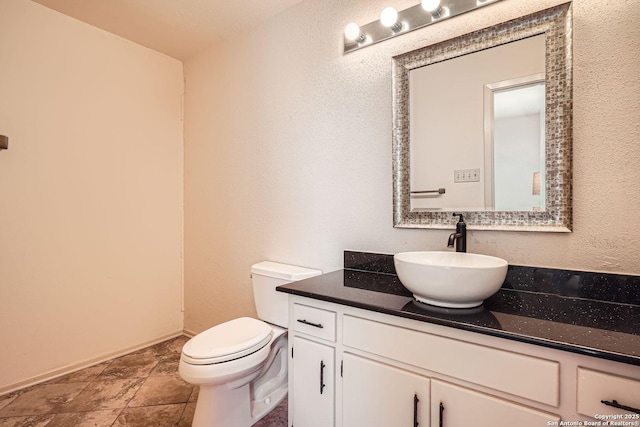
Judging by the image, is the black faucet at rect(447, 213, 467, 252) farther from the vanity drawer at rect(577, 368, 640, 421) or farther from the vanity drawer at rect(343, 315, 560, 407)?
the vanity drawer at rect(577, 368, 640, 421)

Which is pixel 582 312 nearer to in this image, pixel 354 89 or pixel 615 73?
pixel 615 73

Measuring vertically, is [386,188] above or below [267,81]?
below

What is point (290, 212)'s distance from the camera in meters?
2.06

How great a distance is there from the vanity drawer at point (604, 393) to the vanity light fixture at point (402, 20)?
146 cm

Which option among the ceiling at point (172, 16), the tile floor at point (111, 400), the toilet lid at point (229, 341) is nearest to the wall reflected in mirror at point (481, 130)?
the toilet lid at point (229, 341)

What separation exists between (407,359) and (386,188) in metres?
0.88

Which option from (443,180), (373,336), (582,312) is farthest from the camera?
(443,180)

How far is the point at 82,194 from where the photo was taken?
2205 millimetres

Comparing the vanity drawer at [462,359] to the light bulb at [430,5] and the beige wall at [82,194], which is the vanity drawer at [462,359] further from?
the beige wall at [82,194]

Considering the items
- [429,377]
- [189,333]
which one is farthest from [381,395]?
[189,333]

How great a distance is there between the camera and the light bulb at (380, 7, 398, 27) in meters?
1.55

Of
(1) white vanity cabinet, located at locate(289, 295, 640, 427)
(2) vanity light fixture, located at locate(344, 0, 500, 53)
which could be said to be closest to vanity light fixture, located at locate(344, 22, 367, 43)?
(2) vanity light fixture, located at locate(344, 0, 500, 53)

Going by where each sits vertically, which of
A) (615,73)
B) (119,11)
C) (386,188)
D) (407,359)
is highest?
(119,11)

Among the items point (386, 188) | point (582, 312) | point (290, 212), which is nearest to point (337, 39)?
point (386, 188)
